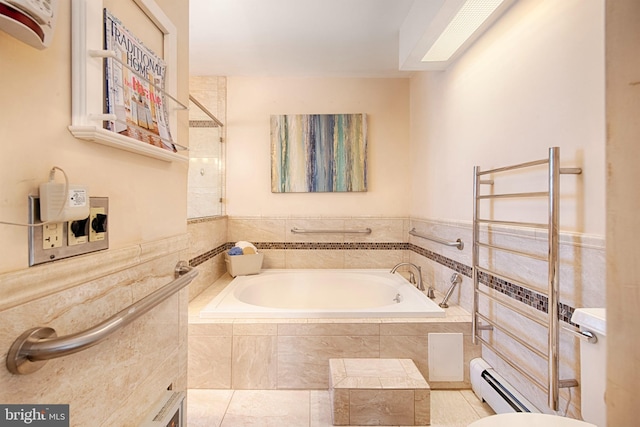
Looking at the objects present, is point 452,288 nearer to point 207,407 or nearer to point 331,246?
point 331,246

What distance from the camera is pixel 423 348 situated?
76.4 inches

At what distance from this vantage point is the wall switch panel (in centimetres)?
56

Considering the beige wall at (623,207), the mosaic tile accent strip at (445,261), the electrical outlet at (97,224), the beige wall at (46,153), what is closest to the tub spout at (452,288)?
the mosaic tile accent strip at (445,261)

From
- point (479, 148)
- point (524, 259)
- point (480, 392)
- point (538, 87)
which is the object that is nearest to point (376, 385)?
point (480, 392)

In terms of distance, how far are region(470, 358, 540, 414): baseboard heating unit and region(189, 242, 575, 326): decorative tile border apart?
0.48 metres

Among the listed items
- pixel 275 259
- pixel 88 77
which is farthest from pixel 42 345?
pixel 275 259

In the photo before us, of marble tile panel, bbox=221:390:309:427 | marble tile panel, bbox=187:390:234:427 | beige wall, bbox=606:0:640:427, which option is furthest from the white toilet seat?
marble tile panel, bbox=187:390:234:427

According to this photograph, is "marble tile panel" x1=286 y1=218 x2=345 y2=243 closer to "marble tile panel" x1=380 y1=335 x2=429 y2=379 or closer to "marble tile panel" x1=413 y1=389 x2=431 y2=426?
"marble tile panel" x1=380 y1=335 x2=429 y2=379

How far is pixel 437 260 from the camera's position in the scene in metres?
2.51

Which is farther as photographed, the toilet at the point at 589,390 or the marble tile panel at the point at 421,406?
the marble tile panel at the point at 421,406

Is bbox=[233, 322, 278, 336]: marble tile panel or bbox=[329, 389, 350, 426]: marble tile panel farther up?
bbox=[233, 322, 278, 336]: marble tile panel

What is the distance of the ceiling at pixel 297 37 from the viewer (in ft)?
6.75

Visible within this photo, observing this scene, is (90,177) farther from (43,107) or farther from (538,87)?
(538,87)

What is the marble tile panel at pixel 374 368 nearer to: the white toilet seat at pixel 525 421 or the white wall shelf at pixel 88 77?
the white toilet seat at pixel 525 421
